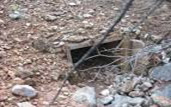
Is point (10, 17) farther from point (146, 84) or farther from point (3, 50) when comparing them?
point (146, 84)

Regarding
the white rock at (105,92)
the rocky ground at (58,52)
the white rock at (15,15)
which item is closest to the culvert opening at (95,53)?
the rocky ground at (58,52)

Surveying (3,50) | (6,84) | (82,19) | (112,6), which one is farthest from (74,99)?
(112,6)

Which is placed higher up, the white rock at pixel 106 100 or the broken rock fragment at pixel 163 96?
the broken rock fragment at pixel 163 96

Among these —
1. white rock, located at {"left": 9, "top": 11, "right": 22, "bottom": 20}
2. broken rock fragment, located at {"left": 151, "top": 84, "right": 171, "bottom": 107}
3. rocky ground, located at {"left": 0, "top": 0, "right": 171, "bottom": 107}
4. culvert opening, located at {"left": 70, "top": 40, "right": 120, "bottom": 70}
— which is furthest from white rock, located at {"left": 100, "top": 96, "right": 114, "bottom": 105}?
white rock, located at {"left": 9, "top": 11, "right": 22, "bottom": 20}

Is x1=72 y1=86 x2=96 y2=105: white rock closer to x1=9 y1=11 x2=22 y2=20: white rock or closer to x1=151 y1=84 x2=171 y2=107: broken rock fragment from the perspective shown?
x1=151 y1=84 x2=171 y2=107: broken rock fragment

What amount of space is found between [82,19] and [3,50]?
0.68m

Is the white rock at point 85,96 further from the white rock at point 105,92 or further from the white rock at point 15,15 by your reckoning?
the white rock at point 15,15

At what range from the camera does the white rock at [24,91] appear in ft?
7.62

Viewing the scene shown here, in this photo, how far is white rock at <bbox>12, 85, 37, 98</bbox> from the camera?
2.32 meters

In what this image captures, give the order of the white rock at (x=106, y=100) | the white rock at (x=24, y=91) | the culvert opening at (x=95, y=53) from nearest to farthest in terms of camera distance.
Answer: the white rock at (x=24, y=91)
the white rock at (x=106, y=100)
the culvert opening at (x=95, y=53)

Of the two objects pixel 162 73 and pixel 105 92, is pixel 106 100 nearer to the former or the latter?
pixel 105 92

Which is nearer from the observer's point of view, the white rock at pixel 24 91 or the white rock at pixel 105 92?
the white rock at pixel 24 91

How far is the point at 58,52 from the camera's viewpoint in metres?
2.76

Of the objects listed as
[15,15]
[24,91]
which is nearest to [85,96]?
[24,91]
